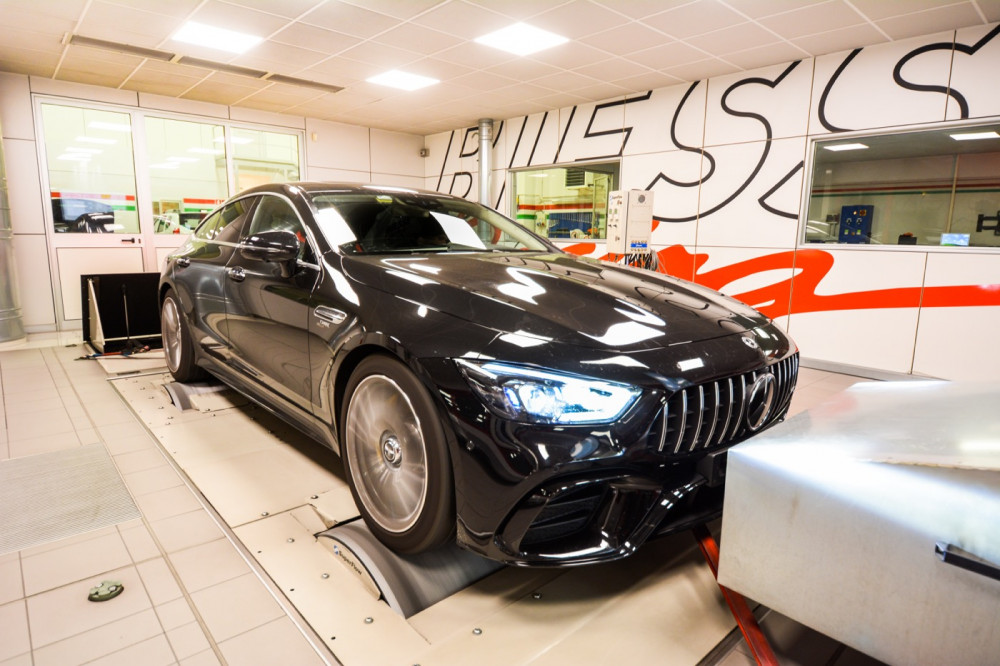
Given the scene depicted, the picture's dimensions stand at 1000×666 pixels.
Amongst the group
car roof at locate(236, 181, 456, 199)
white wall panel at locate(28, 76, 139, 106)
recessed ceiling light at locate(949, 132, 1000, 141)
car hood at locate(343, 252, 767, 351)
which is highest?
white wall panel at locate(28, 76, 139, 106)

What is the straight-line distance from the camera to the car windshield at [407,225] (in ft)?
6.89

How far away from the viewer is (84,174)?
6.77 m

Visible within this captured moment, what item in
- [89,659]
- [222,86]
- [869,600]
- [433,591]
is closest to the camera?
[869,600]

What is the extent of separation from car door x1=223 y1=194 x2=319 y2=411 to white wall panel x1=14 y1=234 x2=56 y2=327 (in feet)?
18.0

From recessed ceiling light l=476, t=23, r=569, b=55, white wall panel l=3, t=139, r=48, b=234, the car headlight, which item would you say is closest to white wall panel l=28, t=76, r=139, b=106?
white wall panel l=3, t=139, r=48, b=234

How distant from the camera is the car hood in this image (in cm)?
142

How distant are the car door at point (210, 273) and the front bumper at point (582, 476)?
74.5 inches

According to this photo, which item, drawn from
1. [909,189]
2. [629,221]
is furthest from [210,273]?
[909,189]

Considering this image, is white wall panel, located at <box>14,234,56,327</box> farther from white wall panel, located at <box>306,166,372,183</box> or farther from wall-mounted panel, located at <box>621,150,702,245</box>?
wall-mounted panel, located at <box>621,150,702,245</box>

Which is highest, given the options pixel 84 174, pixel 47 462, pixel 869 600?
pixel 84 174

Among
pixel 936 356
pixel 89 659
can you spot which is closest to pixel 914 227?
pixel 936 356

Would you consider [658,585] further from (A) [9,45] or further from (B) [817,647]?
(A) [9,45]

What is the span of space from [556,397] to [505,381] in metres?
0.13

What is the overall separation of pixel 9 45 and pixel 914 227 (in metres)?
8.34
